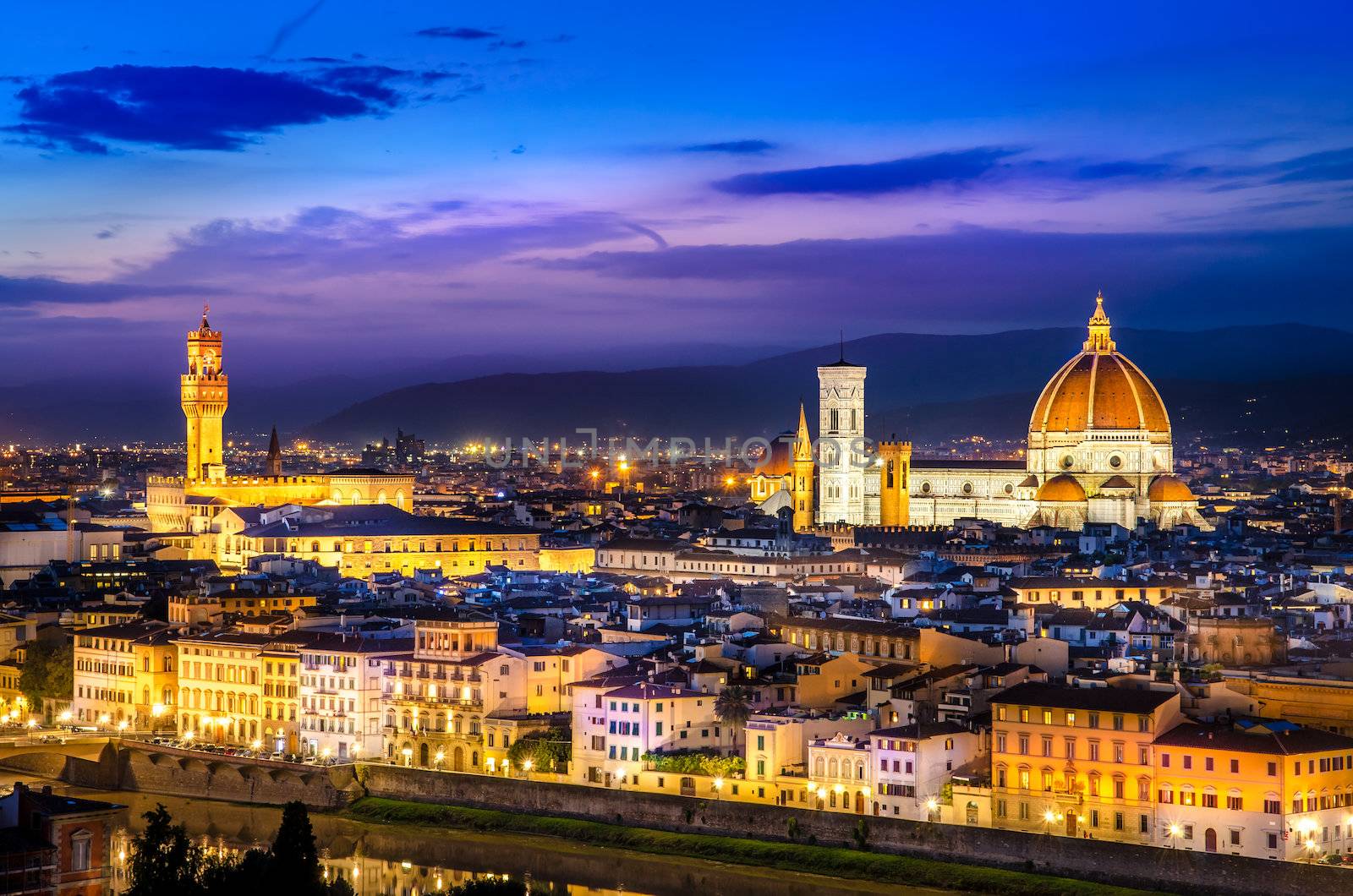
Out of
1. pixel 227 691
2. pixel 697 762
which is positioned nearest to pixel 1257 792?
pixel 697 762

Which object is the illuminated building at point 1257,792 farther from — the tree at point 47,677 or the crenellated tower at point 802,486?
the crenellated tower at point 802,486

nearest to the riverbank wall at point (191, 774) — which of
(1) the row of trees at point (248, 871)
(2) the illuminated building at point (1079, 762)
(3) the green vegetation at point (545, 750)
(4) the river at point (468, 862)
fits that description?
(4) the river at point (468, 862)

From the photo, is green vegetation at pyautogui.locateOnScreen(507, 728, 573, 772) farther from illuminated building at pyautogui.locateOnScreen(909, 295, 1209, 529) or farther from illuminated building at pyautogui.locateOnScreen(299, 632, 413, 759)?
illuminated building at pyautogui.locateOnScreen(909, 295, 1209, 529)

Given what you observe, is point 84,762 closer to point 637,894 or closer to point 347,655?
point 347,655

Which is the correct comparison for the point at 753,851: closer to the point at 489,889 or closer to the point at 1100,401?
the point at 489,889

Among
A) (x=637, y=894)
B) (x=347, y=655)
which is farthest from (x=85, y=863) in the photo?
(x=347, y=655)

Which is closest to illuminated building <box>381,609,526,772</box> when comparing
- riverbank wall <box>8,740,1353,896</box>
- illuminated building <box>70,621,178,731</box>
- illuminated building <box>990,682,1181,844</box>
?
riverbank wall <box>8,740,1353,896</box>
